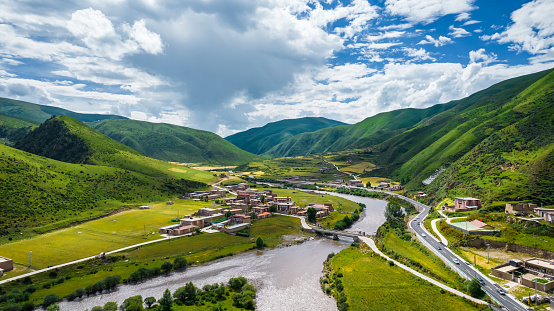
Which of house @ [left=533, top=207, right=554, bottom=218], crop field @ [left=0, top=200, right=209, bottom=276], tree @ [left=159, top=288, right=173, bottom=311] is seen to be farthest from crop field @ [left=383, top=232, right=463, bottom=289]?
crop field @ [left=0, top=200, right=209, bottom=276]

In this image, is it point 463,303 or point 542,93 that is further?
point 542,93

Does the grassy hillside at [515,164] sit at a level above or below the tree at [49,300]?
above

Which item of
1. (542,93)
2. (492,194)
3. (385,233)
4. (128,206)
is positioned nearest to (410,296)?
(385,233)

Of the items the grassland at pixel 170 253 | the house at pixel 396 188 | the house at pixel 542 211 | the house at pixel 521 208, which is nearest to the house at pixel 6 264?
the grassland at pixel 170 253

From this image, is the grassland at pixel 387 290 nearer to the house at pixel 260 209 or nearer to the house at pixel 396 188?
the house at pixel 260 209

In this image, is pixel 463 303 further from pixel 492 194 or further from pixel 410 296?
pixel 492 194

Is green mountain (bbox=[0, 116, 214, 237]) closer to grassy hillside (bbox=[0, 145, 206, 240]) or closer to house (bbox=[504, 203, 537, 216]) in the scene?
grassy hillside (bbox=[0, 145, 206, 240])
